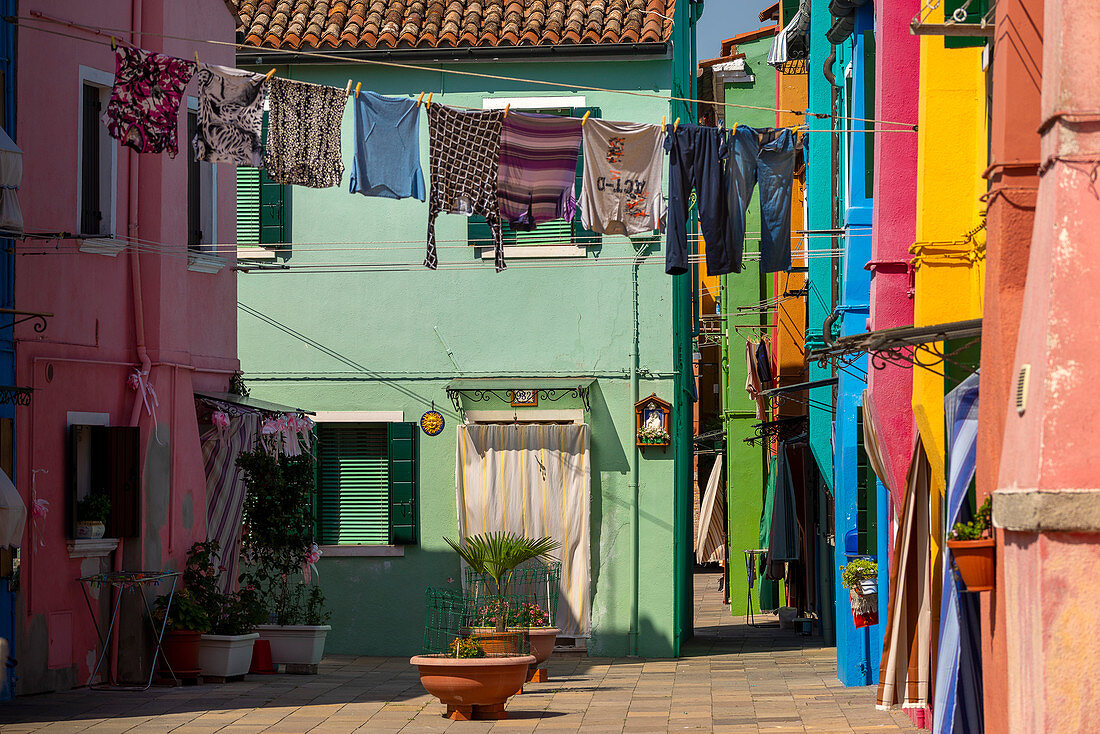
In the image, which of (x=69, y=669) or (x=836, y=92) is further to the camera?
(x=836, y=92)

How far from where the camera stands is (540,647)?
1512 centimetres

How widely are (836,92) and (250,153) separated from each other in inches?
298

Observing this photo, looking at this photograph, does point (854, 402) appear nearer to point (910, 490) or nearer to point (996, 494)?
point (910, 490)

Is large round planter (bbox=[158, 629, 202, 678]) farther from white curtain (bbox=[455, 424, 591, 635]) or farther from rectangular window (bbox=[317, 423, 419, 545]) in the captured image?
white curtain (bbox=[455, 424, 591, 635])

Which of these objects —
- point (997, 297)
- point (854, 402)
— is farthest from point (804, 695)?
point (997, 297)

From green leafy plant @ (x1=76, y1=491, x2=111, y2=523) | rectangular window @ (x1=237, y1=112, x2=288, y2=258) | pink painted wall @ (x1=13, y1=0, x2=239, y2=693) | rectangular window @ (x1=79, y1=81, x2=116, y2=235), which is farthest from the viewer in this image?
rectangular window @ (x1=237, y1=112, x2=288, y2=258)

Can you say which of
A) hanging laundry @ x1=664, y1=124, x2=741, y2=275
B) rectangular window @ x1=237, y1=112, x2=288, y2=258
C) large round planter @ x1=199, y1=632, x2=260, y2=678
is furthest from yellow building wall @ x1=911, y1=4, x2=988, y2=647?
rectangular window @ x1=237, y1=112, x2=288, y2=258

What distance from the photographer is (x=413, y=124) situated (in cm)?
1220

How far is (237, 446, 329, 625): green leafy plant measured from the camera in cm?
1572

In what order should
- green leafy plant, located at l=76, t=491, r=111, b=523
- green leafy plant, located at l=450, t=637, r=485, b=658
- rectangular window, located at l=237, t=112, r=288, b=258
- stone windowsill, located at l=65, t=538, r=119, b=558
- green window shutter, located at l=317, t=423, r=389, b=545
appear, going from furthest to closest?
rectangular window, located at l=237, t=112, r=288, b=258 < green window shutter, located at l=317, t=423, r=389, b=545 < green leafy plant, located at l=76, t=491, r=111, b=523 < stone windowsill, located at l=65, t=538, r=119, b=558 < green leafy plant, located at l=450, t=637, r=485, b=658

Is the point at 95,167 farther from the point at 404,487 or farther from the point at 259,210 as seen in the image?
the point at 404,487

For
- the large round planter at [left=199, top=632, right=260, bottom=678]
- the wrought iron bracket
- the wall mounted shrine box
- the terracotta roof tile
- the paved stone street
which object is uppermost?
the terracotta roof tile

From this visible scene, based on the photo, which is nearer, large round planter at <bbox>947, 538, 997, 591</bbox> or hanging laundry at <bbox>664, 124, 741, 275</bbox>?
large round planter at <bbox>947, 538, 997, 591</bbox>

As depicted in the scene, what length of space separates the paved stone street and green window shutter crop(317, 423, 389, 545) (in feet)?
5.99
